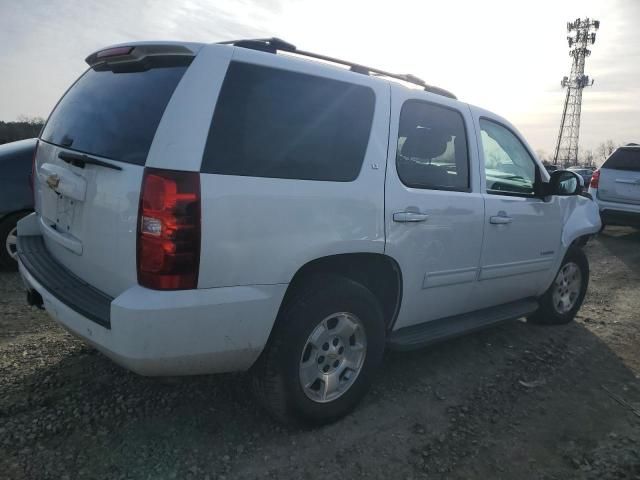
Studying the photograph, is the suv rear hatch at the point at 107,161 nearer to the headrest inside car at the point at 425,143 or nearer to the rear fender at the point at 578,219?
the headrest inside car at the point at 425,143

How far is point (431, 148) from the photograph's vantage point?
3.28m

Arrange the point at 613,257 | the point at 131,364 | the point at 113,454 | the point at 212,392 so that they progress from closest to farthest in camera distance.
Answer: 1. the point at 131,364
2. the point at 113,454
3. the point at 212,392
4. the point at 613,257

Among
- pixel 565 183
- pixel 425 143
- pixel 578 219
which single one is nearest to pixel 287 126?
pixel 425 143

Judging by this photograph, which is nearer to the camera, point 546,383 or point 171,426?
point 171,426

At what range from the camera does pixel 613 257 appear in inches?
328

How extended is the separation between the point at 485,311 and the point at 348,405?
157cm

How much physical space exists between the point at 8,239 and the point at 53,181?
3018 millimetres

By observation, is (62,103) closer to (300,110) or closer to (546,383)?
(300,110)

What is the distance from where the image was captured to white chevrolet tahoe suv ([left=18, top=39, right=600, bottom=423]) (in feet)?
6.95

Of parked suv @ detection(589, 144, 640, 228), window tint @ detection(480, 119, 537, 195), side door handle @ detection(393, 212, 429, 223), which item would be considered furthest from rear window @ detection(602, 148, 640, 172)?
side door handle @ detection(393, 212, 429, 223)

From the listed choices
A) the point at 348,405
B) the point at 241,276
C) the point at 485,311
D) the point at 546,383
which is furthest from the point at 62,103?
the point at 546,383

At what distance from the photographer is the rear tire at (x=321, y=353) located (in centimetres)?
248

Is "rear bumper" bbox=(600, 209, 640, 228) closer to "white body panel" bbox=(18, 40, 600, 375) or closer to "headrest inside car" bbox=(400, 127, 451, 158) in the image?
"headrest inside car" bbox=(400, 127, 451, 158)

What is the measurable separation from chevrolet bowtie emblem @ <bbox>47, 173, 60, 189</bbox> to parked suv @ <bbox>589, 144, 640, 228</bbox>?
9.96 meters
